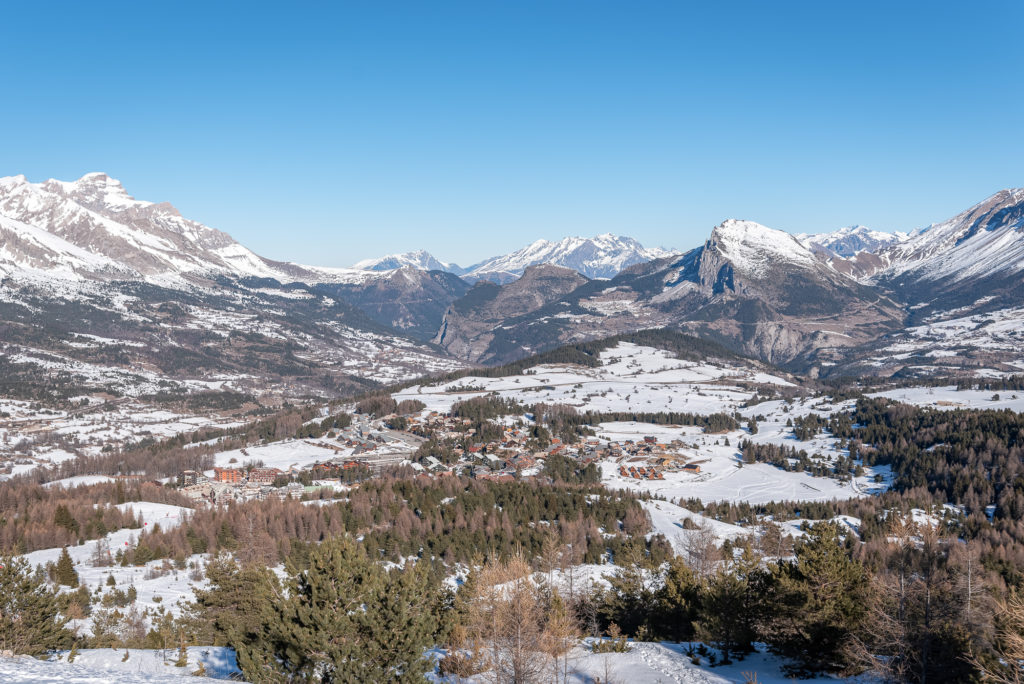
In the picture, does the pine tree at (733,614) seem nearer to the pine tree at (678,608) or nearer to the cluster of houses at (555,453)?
the pine tree at (678,608)

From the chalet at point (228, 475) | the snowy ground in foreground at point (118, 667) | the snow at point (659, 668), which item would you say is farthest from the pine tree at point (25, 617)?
the chalet at point (228, 475)

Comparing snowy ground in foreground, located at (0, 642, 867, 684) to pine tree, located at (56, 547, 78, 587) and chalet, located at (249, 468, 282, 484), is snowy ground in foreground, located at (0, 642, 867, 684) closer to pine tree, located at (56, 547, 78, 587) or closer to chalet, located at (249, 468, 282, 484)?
pine tree, located at (56, 547, 78, 587)

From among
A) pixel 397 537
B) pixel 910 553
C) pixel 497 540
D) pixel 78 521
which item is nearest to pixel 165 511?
pixel 78 521

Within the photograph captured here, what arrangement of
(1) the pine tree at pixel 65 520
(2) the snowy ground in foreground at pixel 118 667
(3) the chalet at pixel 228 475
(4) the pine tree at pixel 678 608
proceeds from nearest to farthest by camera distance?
(2) the snowy ground in foreground at pixel 118 667 → (4) the pine tree at pixel 678 608 → (1) the pine tree at pixel 65 520 → (3) the chalet at pixel 228 475

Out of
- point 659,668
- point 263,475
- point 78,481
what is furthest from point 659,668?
point 78,481

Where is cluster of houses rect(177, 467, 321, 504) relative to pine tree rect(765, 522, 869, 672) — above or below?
below

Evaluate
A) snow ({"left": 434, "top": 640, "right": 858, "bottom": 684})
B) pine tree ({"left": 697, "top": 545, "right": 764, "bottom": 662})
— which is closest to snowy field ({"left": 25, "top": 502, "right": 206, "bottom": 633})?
snow ({"left": 434, "top": 640, "right": 858, "bottom": 684})

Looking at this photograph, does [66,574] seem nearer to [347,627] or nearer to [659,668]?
[347,627]

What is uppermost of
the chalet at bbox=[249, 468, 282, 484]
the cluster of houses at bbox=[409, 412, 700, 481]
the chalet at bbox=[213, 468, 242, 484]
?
the chalet at bbox=[213, 468, 242, 484]
